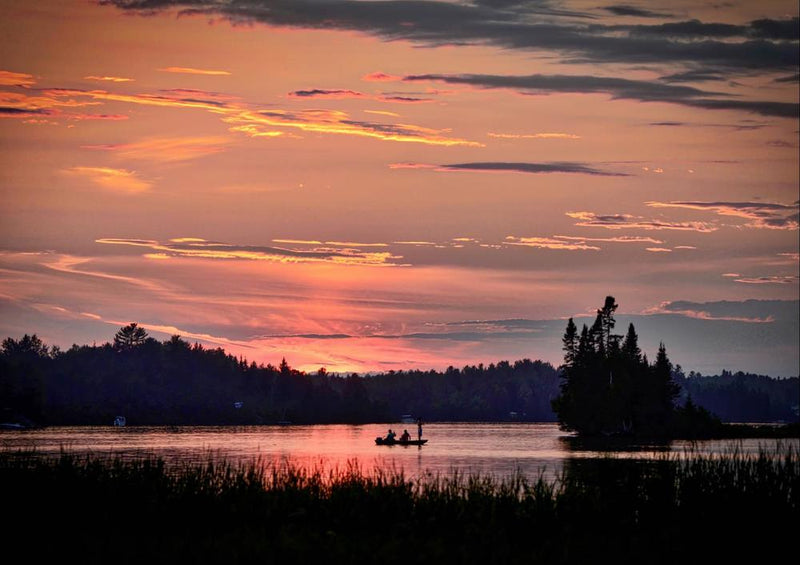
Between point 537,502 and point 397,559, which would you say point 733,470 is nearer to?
point 537,502

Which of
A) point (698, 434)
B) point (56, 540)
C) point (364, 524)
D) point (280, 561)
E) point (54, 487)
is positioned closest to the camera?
point (280, 561)

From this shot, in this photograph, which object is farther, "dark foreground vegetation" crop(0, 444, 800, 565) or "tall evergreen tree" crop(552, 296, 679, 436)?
"tall evergreen tree" crop(552, 296, 679, 436)

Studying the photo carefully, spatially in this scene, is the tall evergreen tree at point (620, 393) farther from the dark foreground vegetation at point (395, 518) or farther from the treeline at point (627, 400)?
the dark foreground vegetation at point (395, 518)

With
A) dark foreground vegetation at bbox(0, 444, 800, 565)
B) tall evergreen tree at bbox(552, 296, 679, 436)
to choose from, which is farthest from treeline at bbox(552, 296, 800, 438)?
dark foreground vegetation at bbox(0, 444, 800, 565)

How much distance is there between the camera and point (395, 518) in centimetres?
4197

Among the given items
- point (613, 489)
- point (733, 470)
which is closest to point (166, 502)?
point (613, 489)

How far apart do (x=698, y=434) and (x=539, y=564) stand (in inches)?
6066

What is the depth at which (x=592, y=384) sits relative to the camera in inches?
7323

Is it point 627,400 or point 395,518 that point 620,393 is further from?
point 395,518

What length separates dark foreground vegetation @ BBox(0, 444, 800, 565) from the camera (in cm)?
3559

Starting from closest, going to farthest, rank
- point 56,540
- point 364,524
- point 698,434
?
point 56,540
point 364,524
point 698,434

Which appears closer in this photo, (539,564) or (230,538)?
(539,564)

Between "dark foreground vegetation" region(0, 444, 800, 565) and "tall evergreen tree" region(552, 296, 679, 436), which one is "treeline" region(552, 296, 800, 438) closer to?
"tall evergreen tree" region(552, 296, 679, 436)

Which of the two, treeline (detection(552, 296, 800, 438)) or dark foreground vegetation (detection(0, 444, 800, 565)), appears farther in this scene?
treeline (detection(552, 296, 800, 438))
